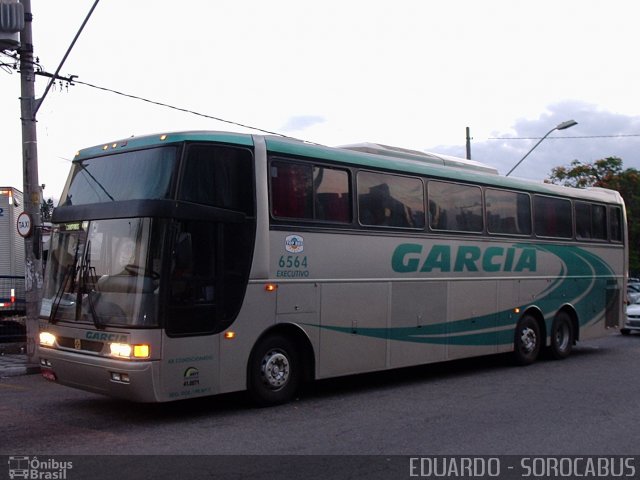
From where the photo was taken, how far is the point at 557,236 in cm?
1482

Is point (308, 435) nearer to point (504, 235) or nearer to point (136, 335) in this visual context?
point (136, 335)

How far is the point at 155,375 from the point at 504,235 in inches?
307

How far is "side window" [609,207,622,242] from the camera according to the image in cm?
1670

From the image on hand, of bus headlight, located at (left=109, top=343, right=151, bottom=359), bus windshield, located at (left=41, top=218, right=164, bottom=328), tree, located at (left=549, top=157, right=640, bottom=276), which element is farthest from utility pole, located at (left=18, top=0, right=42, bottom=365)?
tree, located at (left=549, top=157, right=640, bottom=276)

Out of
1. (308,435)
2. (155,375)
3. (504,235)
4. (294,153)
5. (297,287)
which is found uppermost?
(294,153)

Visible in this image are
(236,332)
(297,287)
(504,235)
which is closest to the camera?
(236,332)

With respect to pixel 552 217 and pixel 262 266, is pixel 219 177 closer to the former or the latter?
pixel 262 266

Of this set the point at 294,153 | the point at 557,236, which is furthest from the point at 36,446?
the point at 557,236

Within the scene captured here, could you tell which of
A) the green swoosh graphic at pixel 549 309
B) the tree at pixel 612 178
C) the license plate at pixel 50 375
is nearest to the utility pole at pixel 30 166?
the license plate at pixel 50 375

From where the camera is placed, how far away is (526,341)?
14.0 metres

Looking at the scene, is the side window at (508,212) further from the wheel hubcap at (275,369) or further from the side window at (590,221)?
the wheel hubcap at (275,369)

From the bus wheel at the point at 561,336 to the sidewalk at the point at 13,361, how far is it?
1024 cm

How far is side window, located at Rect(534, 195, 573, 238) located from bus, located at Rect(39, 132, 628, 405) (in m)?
1.22

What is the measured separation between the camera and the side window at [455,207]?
11961mm
